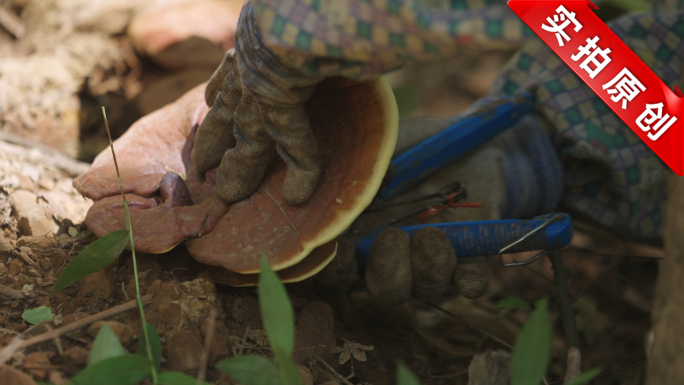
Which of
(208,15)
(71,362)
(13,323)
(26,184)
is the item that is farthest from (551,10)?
(208,15)

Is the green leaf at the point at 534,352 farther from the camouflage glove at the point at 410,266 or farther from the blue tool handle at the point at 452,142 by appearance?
the blue tool handle at the point at 452,142

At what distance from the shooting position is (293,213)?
2.94ft

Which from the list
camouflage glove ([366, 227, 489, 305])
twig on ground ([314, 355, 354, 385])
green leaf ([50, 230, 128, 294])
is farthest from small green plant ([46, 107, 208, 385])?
camouflage glove ([366, 227, 489, 305])

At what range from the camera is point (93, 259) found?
2.82 feet

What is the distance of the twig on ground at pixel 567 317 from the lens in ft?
3.03

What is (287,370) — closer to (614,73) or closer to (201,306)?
(201,306)

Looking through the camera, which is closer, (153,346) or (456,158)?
(153,346)

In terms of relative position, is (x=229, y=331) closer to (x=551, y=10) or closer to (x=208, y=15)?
(x=551, y=10)

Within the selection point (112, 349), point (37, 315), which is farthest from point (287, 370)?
point (37, 315)

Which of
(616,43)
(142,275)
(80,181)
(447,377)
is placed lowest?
(447,377)

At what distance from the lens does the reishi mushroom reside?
85 cm

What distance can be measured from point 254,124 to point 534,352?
59 cm

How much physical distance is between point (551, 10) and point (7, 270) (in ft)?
3.64

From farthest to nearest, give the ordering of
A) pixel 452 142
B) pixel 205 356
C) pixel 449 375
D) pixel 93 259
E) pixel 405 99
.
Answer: pixel 405 99, pixel 452 142, pixel 449 375, pixel 93 259, pixel 205 356
